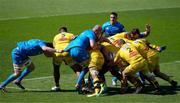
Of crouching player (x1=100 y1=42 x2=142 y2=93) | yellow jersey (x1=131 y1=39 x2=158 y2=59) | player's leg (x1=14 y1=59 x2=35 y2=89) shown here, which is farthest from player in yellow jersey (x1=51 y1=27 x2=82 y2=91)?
yellow jersey (x1=131 y1=39 x2=158 y2=59)

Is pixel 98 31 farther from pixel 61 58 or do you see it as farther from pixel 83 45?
pixel 61 58

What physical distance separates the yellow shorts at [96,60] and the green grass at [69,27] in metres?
0.89

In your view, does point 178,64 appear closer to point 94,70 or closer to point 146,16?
point 94,70

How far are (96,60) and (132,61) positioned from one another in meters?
0.98

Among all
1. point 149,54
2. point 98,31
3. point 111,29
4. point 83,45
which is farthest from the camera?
point 111,29

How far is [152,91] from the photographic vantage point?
1584cm

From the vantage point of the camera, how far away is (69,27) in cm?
3347

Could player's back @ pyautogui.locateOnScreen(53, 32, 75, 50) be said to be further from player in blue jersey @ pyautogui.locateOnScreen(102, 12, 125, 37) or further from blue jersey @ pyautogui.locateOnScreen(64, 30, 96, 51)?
player in blue jersey @ pyautogui.locateOnScreen(102, 12, 125, 37)

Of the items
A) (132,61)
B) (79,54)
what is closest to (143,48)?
(132,61)

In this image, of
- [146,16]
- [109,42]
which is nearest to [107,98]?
[109,42]

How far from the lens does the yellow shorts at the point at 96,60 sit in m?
15.4

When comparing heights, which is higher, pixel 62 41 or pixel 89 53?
pixel 62 41

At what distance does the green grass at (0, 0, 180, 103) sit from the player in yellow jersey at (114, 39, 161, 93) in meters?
0.57

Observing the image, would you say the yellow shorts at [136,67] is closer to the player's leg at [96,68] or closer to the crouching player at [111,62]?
the crouching player at [111,62]
